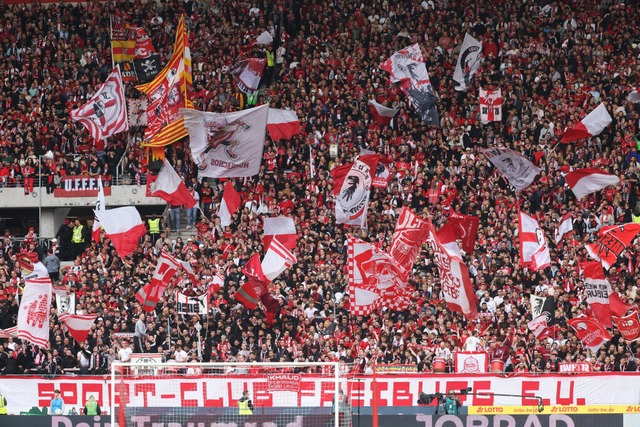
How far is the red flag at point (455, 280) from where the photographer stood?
32125 millimetres

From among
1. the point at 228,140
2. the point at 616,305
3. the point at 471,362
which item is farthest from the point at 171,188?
the point at 616,305

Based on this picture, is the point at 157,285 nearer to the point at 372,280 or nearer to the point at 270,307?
the point at 270,307

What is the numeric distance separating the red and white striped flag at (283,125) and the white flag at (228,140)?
2685 millimetres

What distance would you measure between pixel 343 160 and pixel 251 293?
27.8ft

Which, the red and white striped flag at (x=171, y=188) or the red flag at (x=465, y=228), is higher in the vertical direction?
the red and white striped flag at (x=171, y=188)

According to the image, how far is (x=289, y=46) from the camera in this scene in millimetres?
48875

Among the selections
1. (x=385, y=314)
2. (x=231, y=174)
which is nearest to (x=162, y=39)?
(x=231, y=174)

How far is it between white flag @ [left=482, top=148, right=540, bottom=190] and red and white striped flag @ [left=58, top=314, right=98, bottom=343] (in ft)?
44.4

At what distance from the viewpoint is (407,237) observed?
111 feet

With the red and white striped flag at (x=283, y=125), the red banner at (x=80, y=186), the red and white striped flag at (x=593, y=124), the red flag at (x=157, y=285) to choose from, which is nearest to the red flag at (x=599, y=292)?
the red and white striped flag at (x=593, y=124)

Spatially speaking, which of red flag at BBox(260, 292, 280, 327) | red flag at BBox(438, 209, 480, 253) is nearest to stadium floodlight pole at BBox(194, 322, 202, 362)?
red flag at BBox(260, 292, 280, 327)

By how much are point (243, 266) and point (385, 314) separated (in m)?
4.76

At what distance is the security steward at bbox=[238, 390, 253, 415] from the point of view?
25906mm

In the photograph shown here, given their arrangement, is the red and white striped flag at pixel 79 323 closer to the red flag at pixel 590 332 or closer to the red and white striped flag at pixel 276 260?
the red and white striped flag at pixel 276 260
